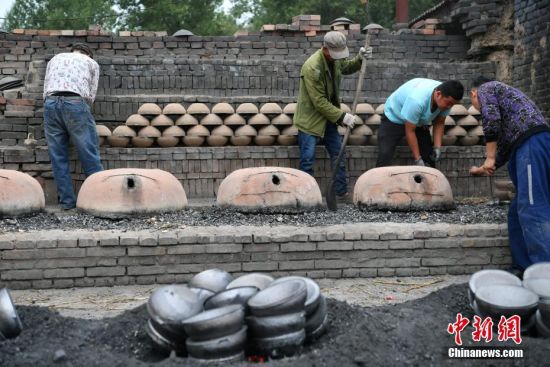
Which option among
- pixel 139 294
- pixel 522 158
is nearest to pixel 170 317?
pixel 139 294

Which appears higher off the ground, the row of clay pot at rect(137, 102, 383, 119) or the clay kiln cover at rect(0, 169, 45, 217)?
the row of clay pot at rect(137, 102, 383, 119)

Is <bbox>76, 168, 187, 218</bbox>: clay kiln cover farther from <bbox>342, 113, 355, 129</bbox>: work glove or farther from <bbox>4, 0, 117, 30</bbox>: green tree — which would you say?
<bbox>4, 0, 117, 30</bbox>: green tree

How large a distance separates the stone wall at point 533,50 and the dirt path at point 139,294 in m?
4.18

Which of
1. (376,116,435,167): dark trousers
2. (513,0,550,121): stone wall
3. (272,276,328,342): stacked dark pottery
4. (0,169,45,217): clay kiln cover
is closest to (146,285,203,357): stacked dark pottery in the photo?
(272,276,328,342): stacked dark pottery

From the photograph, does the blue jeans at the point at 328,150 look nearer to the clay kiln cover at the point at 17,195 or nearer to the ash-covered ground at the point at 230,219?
the ash-covered ground at the point at 230,219

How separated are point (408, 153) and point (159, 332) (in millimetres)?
4880

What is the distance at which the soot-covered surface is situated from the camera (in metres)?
2.88

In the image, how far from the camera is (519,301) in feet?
10.9

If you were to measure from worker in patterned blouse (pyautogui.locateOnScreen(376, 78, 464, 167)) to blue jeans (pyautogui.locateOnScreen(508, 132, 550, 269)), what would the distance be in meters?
1.39

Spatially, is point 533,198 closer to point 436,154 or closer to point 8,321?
point 436,154

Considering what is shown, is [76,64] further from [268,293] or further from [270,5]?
[270,5]

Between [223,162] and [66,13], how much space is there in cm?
1647

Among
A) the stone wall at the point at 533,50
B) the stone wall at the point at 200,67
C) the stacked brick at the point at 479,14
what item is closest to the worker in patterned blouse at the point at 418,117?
the stone wall at the point at 200,67

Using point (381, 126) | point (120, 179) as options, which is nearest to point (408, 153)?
point (381, 126)
